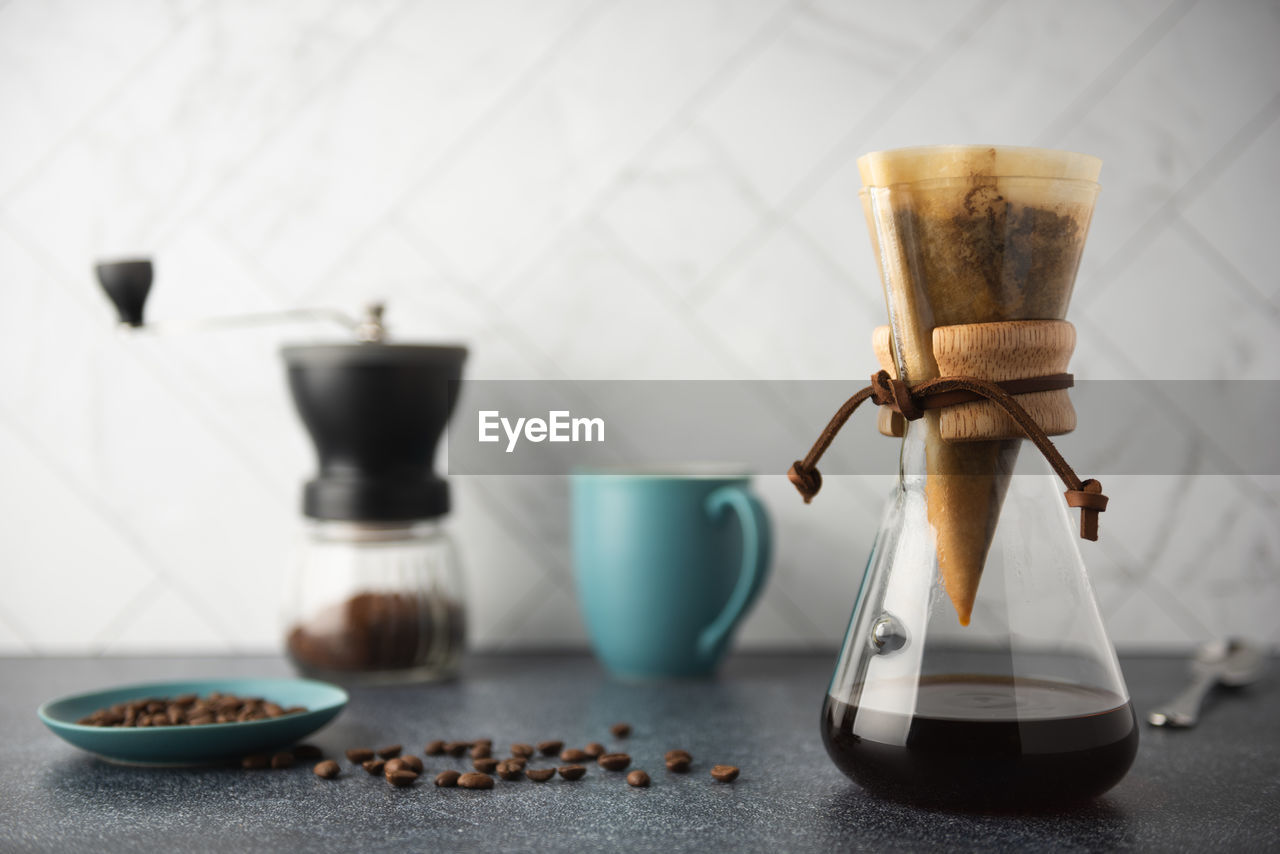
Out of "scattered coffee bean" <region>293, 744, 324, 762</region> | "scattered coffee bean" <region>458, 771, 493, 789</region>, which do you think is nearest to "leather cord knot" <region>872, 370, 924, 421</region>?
"scattered coffee bean" <region>458, 771, 493, 789</region>

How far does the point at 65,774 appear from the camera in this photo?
0.64m

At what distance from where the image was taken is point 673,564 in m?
0.91

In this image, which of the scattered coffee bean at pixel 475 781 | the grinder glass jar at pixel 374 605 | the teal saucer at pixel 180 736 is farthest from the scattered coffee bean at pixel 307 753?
the grinder glass jar at pixel 374 605

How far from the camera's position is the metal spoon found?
2.50 ft

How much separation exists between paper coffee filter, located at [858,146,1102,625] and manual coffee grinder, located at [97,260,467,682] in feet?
1.60

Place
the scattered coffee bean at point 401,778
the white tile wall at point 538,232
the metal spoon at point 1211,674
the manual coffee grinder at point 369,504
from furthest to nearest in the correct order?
the white tile wall at point 538,232 → the manual coffee grinder at point 369,504 → the metal spoon at point 1211,674 → the scattered coffee bean at point 401,778

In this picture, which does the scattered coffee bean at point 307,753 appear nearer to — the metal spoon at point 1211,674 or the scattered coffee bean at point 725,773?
the scattered coffee bean at point 725,773

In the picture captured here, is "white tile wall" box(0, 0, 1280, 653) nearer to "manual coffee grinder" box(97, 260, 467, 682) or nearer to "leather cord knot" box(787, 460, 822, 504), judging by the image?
"manual coffee grinder" box(97, 260, 467, 682)

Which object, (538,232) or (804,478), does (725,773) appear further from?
(538,232)

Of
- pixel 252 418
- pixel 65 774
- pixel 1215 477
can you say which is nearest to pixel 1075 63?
pixel 1215 477

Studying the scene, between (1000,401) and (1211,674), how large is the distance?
51 cm

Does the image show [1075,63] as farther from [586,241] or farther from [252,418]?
[252,418]

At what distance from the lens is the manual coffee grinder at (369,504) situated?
894mm

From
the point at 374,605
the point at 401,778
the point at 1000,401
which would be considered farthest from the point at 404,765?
the point at 1000,401
